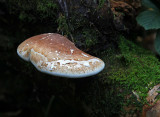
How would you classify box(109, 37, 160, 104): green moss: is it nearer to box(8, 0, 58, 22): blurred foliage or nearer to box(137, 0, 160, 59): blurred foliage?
box(137, 0, 160, 59): blurred foliage

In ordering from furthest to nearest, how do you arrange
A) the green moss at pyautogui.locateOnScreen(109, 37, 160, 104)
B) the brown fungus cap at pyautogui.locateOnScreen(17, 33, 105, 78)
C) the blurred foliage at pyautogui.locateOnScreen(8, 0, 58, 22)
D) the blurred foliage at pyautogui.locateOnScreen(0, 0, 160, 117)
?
the blurred foliage at pyautogui.locateOnScreen(8, 0, 58, 22), the blurred foliage at pyautogui.locateOnScreen(0, 0, 160, 117), the green moss at pyautogui.locateOnScreen(109, 37, 160, 104), the brown fungus cap at pyautogui.locateOnScreen(17, 33, 105, 78)

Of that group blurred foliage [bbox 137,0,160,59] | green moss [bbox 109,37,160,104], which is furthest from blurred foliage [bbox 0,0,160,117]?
blurred foliage [bbox 137,0,160,59]

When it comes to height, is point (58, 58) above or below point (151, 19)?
below

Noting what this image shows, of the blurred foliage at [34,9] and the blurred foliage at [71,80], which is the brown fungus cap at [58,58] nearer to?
the blurred foliage at [71,80]

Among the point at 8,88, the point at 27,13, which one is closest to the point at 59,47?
the point at 27,13

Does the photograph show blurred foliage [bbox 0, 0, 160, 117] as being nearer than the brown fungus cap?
No

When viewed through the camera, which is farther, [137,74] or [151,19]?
[151,19]

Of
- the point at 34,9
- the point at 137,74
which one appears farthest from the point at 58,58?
the point at 34,9

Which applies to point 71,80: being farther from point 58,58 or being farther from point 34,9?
point 34,9

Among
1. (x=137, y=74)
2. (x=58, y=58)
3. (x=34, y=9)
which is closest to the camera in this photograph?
(x=58, y=58)
